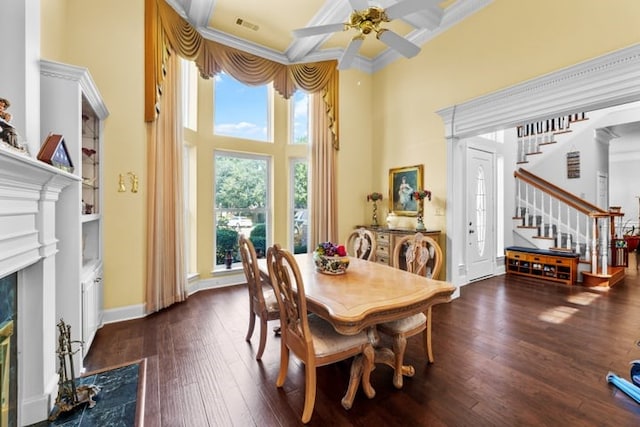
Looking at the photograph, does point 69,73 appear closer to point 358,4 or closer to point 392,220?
point 358,4

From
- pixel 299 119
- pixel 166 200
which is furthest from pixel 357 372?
pixel 299 119

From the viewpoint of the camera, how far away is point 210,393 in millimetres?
1911

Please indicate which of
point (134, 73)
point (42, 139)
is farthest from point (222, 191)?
point (42, 139)

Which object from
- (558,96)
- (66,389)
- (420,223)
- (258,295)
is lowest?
(66,389)

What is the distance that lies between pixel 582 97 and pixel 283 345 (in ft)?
11.8

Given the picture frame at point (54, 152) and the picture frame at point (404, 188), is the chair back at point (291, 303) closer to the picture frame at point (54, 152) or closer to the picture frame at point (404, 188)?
the picture frame at point (54, 152)

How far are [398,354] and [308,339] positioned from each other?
0.75m

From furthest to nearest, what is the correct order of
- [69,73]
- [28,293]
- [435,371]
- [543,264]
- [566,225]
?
[566,225] < [543,264] < [435,371] < [69,73] < [28,293]

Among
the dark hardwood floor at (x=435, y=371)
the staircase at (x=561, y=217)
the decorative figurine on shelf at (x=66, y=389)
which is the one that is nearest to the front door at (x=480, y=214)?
the staircase at (x=561, y=217)

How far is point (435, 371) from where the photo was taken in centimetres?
216

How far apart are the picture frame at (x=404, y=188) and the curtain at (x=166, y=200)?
3.33 meters

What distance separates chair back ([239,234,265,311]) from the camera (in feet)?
7.29

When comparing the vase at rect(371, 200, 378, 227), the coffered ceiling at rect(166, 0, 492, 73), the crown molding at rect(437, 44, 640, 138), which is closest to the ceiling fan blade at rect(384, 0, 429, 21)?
the coffered ceiling at rect(166, 0, 492, 73)

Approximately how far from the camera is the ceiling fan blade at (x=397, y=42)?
253 cm
